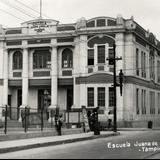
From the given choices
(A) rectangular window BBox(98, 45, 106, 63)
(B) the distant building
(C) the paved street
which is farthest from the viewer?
(A) rectangular window BBox(98, 45, 106, 63)

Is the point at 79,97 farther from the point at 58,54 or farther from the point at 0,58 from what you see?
the point at 0,58

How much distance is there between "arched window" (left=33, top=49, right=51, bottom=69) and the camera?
55759 millimetres

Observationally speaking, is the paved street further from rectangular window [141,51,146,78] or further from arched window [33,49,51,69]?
rectangular window [141,51,146,78]

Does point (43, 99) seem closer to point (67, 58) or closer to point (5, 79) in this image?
point (5, 79)

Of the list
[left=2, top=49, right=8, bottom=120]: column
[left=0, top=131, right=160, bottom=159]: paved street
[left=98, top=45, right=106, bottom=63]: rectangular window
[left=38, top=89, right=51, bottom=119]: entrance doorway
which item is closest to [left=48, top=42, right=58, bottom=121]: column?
[left=38, top=89, right=51, bottom=119]: entrance doorway

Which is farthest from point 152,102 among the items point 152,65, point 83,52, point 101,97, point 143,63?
point 83,52

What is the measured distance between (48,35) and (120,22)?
30.1 feet

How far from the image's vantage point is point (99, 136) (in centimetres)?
3234

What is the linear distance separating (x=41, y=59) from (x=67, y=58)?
3.52m

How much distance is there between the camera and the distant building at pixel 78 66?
51281 millimetres

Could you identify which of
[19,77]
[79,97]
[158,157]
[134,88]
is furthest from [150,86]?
[158,157]

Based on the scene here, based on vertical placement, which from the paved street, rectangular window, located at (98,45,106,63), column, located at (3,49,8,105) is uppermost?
rectangular window, located at (98,45,106,63)

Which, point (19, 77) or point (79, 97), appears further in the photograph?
point (19, 77)

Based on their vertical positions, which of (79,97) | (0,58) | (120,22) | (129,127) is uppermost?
(120,22)
